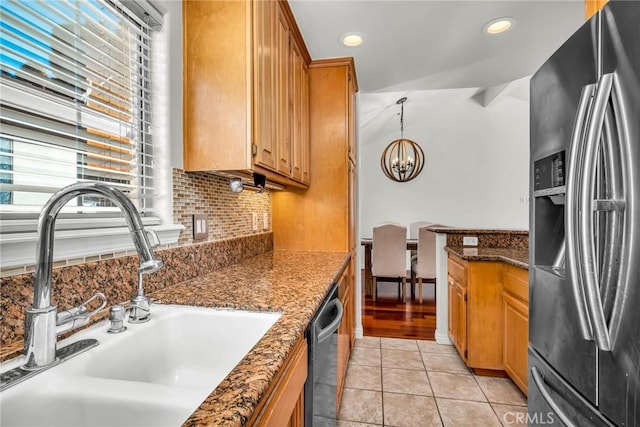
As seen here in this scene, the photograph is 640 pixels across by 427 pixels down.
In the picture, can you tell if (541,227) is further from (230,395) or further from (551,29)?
(551,29)

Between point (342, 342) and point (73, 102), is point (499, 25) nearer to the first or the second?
point (342, 342)

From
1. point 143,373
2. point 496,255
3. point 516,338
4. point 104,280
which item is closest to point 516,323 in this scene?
point 516,338

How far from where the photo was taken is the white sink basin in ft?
1.81

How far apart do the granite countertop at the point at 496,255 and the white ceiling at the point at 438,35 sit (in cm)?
150

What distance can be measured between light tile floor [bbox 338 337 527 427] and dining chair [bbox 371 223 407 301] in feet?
5.22

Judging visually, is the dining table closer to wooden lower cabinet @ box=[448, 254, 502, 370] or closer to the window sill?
wooden lower cabinet @ box=[448, 254, 502, 370]

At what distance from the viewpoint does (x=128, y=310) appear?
932 millimetres

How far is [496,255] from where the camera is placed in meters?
2.24

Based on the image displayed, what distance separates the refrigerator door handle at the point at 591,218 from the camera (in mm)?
838

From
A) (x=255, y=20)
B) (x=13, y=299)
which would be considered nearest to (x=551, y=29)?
(x=255, y=20)

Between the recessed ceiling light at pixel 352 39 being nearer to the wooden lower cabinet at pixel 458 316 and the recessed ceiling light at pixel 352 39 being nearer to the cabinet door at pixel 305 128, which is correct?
the cabinet door at pixel 305 128

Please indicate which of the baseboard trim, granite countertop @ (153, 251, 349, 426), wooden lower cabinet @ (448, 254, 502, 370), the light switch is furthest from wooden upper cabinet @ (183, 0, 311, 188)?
the baseboard trim

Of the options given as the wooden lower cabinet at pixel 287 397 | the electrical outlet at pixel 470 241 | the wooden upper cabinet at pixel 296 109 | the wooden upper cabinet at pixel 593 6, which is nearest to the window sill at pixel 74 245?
the wooden lower cabinet at pixel 287 397

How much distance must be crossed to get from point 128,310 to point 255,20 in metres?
1.23
